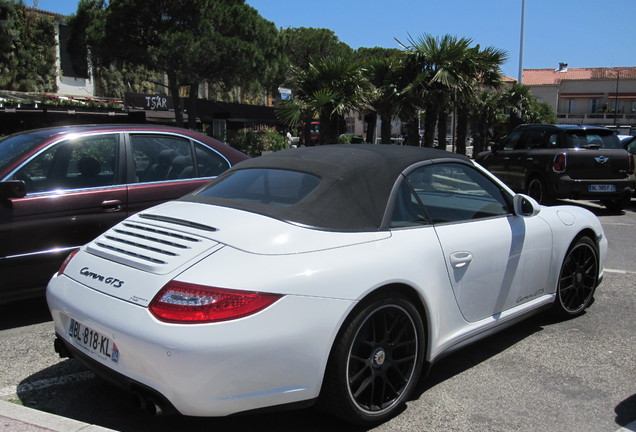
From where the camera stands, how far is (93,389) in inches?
131

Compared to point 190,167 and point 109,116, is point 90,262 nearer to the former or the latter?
point 190,167

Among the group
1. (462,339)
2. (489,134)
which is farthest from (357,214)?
(489,134)

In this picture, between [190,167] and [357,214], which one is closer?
[357,214]

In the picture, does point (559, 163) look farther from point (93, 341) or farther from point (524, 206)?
point (93, 341)

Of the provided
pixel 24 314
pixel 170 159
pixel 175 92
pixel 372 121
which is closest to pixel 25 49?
pixel 175 92

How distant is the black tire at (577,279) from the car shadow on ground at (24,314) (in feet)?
13.6

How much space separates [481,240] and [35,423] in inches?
103

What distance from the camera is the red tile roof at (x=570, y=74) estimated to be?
7856 centimetres

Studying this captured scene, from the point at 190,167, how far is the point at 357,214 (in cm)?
282

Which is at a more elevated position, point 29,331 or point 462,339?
point 462,339

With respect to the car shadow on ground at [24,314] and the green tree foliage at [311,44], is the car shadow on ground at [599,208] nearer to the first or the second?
the car shadow on ground at [24,314]

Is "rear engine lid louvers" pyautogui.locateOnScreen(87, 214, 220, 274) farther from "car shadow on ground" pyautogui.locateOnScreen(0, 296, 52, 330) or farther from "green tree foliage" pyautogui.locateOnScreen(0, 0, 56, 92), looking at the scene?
"green tree foliage" pyautogui.locateOnScreen(0, 0, 56, 92)

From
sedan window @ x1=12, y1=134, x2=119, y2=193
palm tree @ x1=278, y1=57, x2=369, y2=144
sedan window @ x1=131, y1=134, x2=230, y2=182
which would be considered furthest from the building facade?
sedan window @ x1=12, y1=134, x2=119, y2=193

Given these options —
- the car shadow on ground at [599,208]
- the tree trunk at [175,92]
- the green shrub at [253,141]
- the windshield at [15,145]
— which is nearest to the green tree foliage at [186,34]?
the tree trunk at [175,92]
